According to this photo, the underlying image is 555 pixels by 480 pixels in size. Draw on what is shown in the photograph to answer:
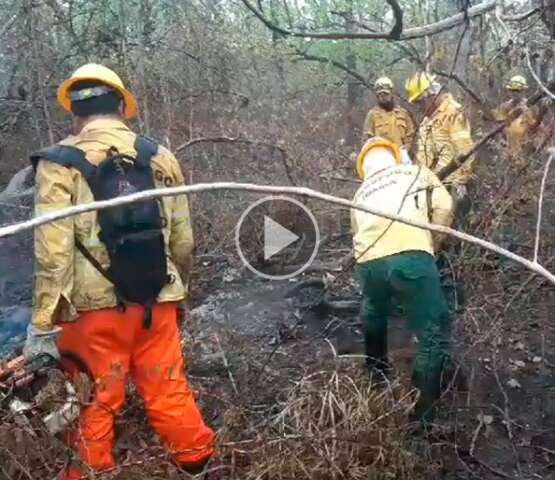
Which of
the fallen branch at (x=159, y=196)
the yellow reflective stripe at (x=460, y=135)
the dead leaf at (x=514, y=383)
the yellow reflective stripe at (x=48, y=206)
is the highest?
the fallen branch at (x=159, y=196)

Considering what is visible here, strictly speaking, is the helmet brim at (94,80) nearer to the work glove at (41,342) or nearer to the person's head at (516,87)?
the work glove at (41,342)

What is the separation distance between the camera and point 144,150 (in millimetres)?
3240

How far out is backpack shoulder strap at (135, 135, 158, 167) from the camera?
320 centimetres

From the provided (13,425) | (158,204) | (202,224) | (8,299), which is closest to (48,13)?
(202,224)

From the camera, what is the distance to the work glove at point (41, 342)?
3125 millimetres

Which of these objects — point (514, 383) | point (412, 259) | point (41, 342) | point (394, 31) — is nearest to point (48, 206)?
point (41, 342)

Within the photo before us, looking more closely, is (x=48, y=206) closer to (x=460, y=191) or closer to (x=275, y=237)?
(x=460, y=191)

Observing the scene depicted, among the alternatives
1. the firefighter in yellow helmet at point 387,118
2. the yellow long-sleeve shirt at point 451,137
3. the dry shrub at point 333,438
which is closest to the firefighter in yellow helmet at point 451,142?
the yellow long-sleeve shirt at point 451,137

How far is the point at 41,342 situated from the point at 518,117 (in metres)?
2.29

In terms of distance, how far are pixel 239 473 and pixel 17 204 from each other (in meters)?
4.80

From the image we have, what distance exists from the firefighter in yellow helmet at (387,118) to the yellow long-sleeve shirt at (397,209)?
147 inches

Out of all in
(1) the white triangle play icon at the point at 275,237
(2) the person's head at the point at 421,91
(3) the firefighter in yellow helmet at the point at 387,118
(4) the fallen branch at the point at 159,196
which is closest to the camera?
(4) the fallen branch at the point at 159,196

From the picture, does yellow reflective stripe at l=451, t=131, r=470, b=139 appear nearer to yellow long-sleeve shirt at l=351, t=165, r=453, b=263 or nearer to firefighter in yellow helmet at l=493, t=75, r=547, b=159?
firefighter in yellow helmet at l=493, t=75, r=547, b=159

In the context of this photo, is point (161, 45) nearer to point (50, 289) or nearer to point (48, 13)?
point (48, 13)
